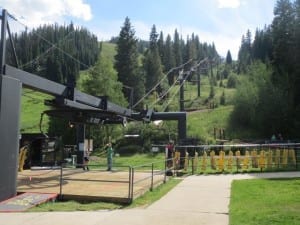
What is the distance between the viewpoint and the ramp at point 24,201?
529 inches

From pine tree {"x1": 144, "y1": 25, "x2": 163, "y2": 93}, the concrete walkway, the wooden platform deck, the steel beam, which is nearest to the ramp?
the wooden platform deck

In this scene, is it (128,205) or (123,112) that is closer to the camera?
(128,205)

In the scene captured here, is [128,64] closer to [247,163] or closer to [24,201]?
[247,163]

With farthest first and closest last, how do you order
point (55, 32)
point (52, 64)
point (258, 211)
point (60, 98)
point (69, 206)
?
point (55, 32), point (52, 64), point (60, 98), point (69, 206), point (258, 211)

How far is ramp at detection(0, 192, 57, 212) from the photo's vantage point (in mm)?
13436

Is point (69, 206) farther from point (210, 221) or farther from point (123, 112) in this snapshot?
point (123, 112)

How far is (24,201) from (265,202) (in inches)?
283

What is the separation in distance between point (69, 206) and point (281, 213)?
6098 mm

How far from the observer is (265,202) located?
46.7 ft

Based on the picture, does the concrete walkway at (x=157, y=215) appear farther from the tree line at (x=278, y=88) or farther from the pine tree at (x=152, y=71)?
the pine tree at (x=152, y=71)

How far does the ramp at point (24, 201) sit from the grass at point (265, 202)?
5668mm

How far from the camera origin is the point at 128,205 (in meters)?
14.4

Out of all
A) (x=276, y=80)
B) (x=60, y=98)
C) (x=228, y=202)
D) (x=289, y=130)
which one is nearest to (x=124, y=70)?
(x=276, y=80)

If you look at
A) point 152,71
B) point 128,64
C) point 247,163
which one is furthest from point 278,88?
point 152,71
